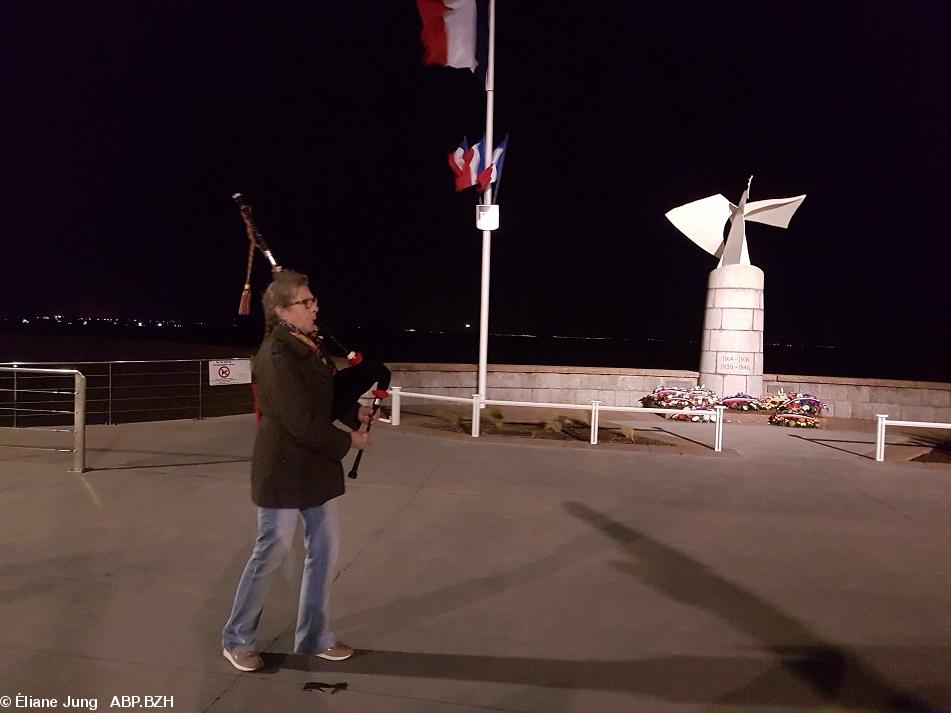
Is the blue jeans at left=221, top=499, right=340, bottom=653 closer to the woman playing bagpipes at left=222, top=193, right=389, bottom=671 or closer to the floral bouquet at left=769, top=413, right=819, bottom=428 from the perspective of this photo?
the woman playing bagpipes at left=222, top=193, right=389, bottom=671

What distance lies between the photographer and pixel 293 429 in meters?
3.26

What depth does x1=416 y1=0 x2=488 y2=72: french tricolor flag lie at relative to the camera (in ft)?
44.7

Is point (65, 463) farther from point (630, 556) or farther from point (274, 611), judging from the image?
point (630, 556)

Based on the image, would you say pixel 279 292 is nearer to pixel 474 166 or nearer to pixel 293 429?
pixel 293 429

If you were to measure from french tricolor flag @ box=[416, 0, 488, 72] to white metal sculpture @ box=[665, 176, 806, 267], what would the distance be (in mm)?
6075

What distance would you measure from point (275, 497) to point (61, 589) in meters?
1.99

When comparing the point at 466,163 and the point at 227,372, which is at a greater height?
the point at 466,163

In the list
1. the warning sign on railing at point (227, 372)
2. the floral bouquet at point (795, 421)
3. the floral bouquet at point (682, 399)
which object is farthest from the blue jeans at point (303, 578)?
the floral bouquet at point (682, 399)

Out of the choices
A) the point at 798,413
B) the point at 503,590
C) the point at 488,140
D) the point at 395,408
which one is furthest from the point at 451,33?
the point at 503,590

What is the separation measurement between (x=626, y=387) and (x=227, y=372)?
11.1 meters

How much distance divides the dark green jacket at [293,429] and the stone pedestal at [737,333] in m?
14.0

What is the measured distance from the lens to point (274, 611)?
4.23 m

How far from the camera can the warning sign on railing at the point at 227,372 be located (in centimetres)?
1009

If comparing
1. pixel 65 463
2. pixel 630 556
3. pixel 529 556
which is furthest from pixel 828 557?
pixel 65 463
